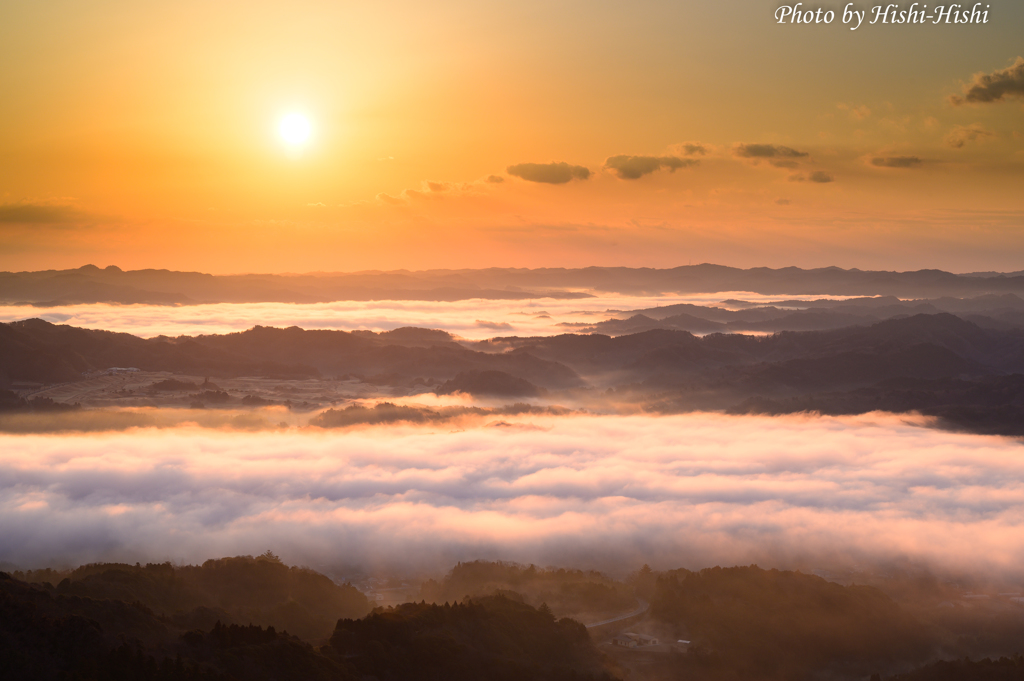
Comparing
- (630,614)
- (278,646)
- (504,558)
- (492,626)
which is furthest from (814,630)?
(278,646)

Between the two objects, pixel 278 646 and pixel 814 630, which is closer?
pixel 278 646

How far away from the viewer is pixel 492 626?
265ft

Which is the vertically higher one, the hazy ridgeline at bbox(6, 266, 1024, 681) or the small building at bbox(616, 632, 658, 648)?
the hazy ridgeline at bbox(6, 266, 1024, 681)

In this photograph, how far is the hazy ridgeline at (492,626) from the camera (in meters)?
64.4

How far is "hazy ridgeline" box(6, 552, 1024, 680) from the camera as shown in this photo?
6444 centimetres

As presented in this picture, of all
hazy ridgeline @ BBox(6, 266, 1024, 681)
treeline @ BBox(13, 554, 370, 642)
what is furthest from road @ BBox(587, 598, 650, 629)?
treeline @ BBox(13, 554, 370, 642)

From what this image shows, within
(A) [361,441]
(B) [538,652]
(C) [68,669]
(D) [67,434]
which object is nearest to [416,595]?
(B) [538,652]

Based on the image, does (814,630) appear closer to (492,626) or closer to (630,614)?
(630,614)

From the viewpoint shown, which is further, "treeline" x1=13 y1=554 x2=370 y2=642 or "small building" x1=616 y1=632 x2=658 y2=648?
"small building" x1=616 y1=632 x2=658 y2=648

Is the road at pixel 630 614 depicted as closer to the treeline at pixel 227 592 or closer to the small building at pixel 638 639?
the small building at pixel 638 639

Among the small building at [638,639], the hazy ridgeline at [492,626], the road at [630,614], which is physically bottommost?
the small building at [638,639]

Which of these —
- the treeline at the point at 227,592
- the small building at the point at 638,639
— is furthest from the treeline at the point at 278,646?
the small building at the point at 638,639

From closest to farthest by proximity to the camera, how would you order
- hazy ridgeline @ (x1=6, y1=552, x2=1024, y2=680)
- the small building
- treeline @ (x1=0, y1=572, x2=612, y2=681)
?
treeline @ (x1=0, y1=572, x2=612, y2=681) < hazy ridgeline @ (x1=6, y1=552, x2=1024, y2=680) < the small building

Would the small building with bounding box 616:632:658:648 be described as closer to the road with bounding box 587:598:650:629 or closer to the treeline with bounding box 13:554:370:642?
the road with bounding box 587:598:650:629
